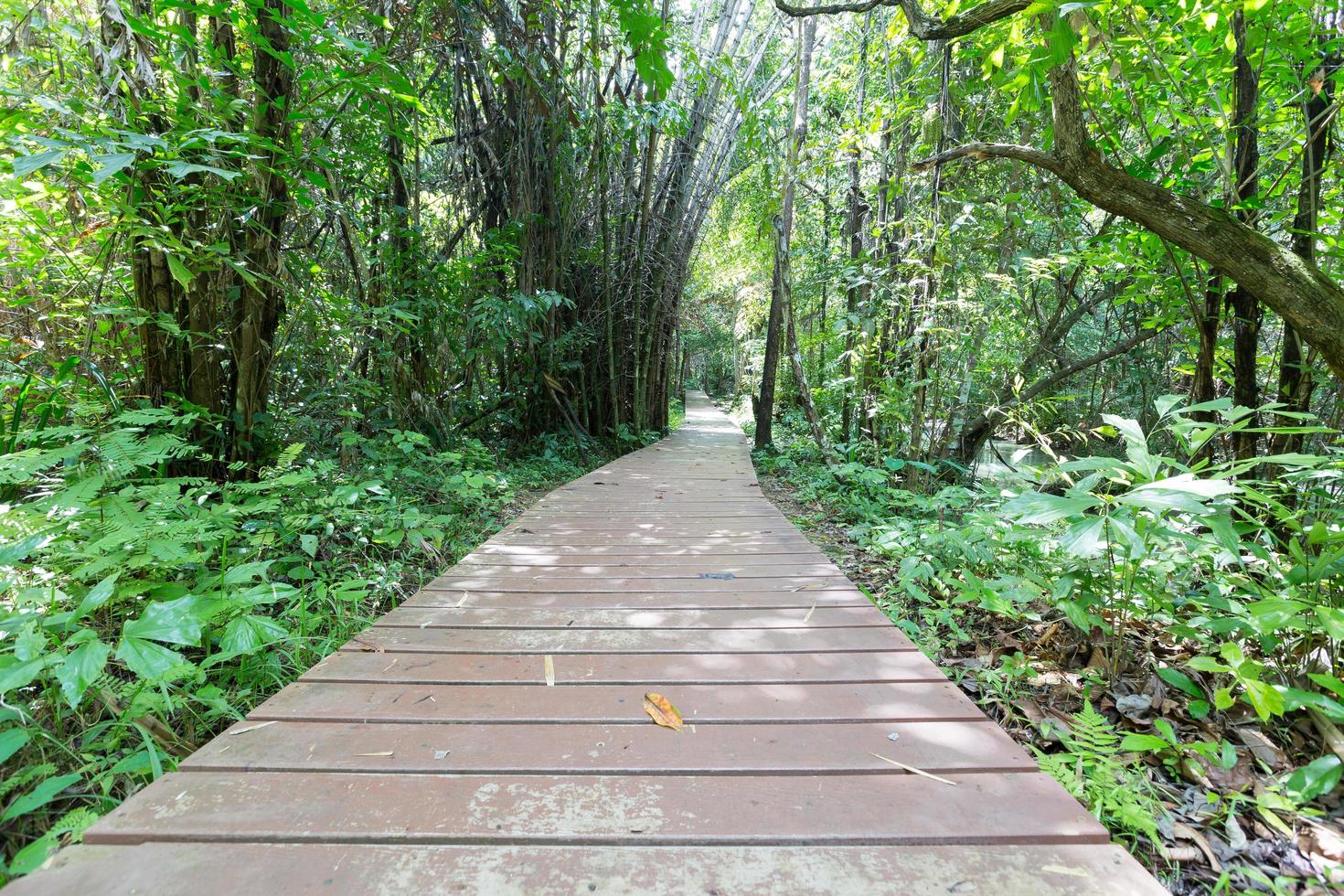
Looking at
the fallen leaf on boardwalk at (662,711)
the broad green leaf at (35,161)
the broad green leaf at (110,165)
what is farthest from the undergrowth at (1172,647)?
the broad green leaf at (35,161)

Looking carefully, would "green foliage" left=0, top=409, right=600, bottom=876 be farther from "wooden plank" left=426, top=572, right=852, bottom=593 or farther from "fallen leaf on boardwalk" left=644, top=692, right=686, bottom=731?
"fallen leaf on boardwalk" left=644, top=692, right=686, bottom=731

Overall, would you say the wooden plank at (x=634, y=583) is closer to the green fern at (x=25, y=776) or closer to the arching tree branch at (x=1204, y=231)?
the green fern at (x=25, y=776)

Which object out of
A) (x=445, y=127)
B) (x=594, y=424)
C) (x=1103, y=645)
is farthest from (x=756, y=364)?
(x=1103, y=645)

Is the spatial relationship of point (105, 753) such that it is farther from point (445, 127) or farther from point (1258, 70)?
point (445, 127)

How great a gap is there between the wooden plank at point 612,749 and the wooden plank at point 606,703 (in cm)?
3

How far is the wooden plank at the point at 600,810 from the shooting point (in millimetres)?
993

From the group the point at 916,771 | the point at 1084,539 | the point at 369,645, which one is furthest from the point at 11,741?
the point at 1084,539

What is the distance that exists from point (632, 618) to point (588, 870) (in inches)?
41.7

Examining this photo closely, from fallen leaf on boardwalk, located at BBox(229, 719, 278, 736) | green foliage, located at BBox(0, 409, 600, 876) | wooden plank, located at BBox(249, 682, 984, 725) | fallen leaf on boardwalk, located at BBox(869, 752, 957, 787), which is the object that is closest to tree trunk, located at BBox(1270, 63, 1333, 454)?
wooden plank, located at BBox(249, 682, 984, 725)

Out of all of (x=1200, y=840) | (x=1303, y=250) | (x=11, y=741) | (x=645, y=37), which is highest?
(x=645, y=37)

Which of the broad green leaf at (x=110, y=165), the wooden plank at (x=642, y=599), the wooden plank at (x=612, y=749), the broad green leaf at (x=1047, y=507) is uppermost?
the broad green leaf at (x=110, y=165)

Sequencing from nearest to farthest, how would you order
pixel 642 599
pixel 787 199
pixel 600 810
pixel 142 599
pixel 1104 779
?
pixel 600 810 → pixel 1104 779 → pixel 142 599 → pixel 642 599 → pixel 787 199

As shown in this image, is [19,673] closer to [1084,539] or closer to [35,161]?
[35,161]

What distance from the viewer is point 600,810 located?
1.06 m
